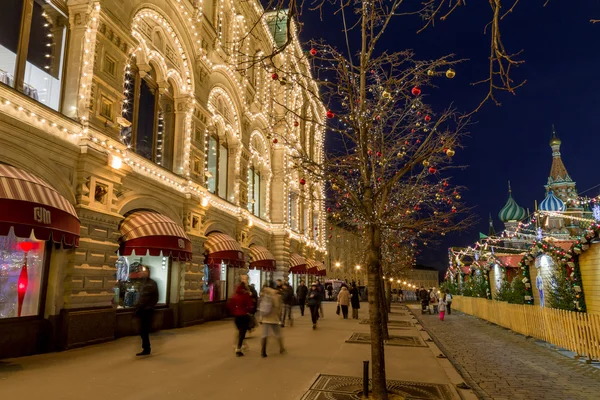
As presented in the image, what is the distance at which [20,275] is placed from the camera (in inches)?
412

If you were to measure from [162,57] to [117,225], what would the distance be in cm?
716

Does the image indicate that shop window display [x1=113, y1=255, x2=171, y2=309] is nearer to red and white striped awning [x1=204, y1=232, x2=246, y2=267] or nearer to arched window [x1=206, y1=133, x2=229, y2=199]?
red and white striped awning [x1=204, y1=232, x2=246, y2=267]

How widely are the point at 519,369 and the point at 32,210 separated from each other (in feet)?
37.2

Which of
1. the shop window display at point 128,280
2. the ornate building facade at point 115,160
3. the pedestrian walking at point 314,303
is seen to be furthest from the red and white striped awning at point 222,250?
the pedestrian walking at point 314,303

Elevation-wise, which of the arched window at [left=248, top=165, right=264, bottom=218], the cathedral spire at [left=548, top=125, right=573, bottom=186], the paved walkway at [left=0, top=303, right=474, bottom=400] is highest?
the cathedral spire at [left=548, top=125, right=573, bottom=186]

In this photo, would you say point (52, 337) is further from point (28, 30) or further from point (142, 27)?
point (142, 27)

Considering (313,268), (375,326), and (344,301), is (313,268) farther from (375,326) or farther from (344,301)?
(375,326)

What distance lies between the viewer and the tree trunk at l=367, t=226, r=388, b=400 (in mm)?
6922

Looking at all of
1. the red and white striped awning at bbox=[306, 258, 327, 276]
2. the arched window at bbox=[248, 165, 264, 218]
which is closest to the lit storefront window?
the arched window at bbox=[248, 165, 264, 218]

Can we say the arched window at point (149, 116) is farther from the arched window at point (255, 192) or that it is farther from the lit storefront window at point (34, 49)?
the arched window at point (255, 192)

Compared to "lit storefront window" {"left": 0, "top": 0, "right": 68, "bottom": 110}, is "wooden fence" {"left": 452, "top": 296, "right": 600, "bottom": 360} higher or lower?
lower

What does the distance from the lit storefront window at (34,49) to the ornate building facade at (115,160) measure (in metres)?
0.03

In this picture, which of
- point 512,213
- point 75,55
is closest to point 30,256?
point 75,55

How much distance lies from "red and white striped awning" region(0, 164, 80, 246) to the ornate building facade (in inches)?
1.3
